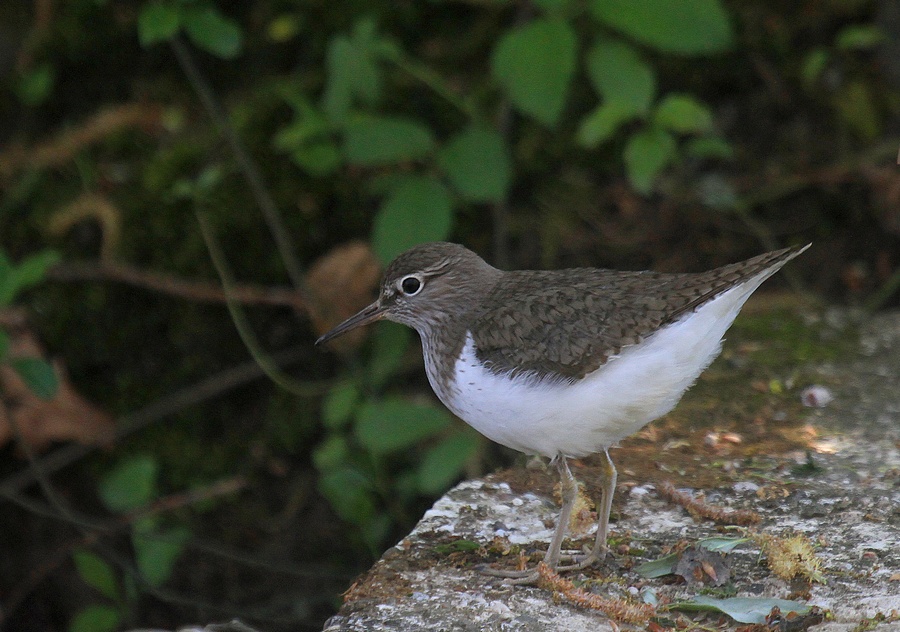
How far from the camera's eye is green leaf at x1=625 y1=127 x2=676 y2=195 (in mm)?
5871

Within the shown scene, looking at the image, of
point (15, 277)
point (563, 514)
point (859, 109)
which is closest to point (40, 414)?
point (15, 277)

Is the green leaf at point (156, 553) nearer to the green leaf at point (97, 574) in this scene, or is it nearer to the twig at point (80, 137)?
the green leaf at point (97, 574)

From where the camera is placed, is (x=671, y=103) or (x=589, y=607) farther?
(x=671, y=103)

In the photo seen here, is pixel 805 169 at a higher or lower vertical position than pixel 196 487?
higher

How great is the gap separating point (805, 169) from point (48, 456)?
4990 millimetres

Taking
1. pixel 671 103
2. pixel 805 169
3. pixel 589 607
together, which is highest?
pixel 671 103

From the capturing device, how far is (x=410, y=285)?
4828 mm

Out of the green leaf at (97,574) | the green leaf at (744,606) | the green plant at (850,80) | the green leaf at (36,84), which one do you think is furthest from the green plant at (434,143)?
the green leaf at (36,84)

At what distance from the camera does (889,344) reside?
18.2 feet

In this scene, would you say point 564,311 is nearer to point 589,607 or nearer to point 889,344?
point 589,607

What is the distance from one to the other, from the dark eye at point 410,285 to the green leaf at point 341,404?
130cm

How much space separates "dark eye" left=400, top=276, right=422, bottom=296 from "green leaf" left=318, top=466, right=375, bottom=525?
4.79 ft

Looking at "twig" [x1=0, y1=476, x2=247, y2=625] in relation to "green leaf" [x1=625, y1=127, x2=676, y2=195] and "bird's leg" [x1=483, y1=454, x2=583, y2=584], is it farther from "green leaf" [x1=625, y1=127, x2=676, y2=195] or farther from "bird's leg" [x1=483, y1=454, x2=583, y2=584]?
"bird's leg" [x1=483, y1=454, x2=583, y2=584]

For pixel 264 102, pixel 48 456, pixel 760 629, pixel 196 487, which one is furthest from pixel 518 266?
pixel 760 629
